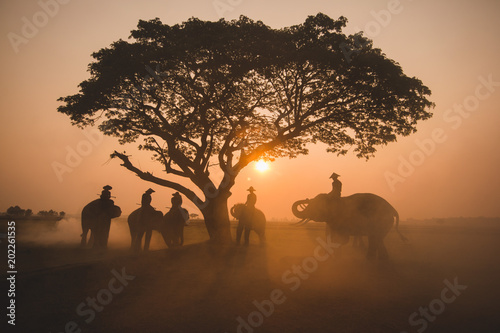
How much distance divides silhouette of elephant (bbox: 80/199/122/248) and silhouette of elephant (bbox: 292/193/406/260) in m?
10.6

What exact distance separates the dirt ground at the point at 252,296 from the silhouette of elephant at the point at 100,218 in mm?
4353

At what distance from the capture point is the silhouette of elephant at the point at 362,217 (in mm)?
12492

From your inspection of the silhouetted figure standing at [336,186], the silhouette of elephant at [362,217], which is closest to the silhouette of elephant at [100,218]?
the silhouette of elephant at [362,217]

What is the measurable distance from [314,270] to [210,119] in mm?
10722

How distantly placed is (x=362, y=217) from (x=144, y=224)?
9.83 meters

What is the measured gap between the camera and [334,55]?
1518 cm

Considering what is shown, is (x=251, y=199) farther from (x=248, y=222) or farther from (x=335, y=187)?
(x=335, y=187)

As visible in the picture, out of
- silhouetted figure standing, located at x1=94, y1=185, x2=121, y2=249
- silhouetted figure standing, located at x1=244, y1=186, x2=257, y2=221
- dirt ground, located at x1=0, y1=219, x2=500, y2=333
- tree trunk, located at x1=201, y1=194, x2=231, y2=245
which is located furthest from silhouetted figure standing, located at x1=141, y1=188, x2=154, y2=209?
silhouetted figure standing, located at x1=244, y1=186, x2=257, y2=221

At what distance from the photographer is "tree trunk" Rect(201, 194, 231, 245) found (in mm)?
16594

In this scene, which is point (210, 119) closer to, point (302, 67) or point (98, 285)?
point (302, 67)

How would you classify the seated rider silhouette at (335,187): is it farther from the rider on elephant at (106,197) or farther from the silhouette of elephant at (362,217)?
the rider on elephant at (106,197)

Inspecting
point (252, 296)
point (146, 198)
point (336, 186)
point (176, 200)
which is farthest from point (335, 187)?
point (146, 198)

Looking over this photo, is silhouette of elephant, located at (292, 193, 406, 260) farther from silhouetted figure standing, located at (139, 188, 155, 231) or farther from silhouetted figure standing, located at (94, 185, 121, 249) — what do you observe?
A: silhouetted figure standing, located at (94, 185, 121, 249)

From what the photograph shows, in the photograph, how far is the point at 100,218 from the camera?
16391mm
